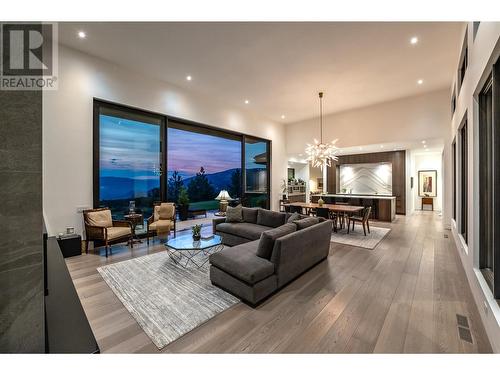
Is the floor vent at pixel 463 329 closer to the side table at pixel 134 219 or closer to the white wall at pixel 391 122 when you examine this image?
the side table at pixel 134 219

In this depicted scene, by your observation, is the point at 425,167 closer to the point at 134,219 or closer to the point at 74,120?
the point at 134,219

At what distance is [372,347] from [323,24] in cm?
422

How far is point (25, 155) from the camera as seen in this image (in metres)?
1.05

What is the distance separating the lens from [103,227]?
13.2ft

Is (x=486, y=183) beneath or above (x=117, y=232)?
above

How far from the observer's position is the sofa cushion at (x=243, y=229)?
428 cm

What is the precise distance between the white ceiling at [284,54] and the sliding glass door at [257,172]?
2.55m

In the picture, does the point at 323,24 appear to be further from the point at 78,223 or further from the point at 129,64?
the point at 78,223

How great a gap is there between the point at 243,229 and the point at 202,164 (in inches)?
131

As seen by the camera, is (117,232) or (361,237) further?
(361,237)

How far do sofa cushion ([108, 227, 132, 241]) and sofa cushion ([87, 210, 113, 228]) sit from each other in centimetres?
17

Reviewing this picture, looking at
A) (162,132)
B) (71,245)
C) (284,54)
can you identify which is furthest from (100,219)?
(284,54)

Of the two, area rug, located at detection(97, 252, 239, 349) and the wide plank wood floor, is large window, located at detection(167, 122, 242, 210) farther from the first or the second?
the wide plank wood floor

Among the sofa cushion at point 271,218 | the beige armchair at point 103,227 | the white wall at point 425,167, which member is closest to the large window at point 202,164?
the beige armchair at point 103,227
